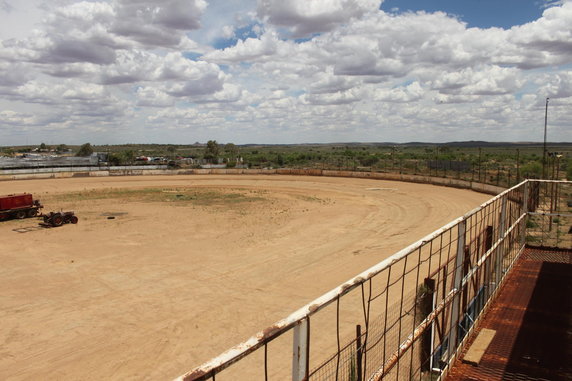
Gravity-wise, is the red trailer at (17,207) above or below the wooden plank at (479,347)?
below

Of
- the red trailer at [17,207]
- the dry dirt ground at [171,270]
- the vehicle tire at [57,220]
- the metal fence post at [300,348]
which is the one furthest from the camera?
the red trailer at [17,207]

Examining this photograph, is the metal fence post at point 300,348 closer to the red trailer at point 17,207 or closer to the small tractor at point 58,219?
the small tractor at point 58,219

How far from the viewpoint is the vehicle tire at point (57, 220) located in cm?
2523

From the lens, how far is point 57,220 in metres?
25.5

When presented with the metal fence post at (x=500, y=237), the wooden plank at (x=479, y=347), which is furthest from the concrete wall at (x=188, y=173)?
the wooden plank at (x=479, y=347)

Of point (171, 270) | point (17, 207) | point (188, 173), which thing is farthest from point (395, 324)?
point (188, 173)

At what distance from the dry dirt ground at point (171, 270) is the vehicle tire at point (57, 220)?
3.25 feet

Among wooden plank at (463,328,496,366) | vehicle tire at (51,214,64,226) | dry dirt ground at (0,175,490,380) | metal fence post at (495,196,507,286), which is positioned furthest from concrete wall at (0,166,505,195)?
wooden plank at (463,328,496,366)

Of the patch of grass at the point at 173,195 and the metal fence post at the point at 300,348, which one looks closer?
the metal fence post at the point at 300,348

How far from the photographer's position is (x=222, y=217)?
2819 centimetres

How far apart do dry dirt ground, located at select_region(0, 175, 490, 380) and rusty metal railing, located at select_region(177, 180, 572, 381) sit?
1608mm

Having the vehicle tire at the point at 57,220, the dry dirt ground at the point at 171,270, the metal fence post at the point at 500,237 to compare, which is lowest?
the dry dirt ground at the point at 171,270

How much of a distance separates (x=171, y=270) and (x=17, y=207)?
1786cm

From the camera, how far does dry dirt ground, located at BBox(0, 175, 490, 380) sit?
33.9ft
